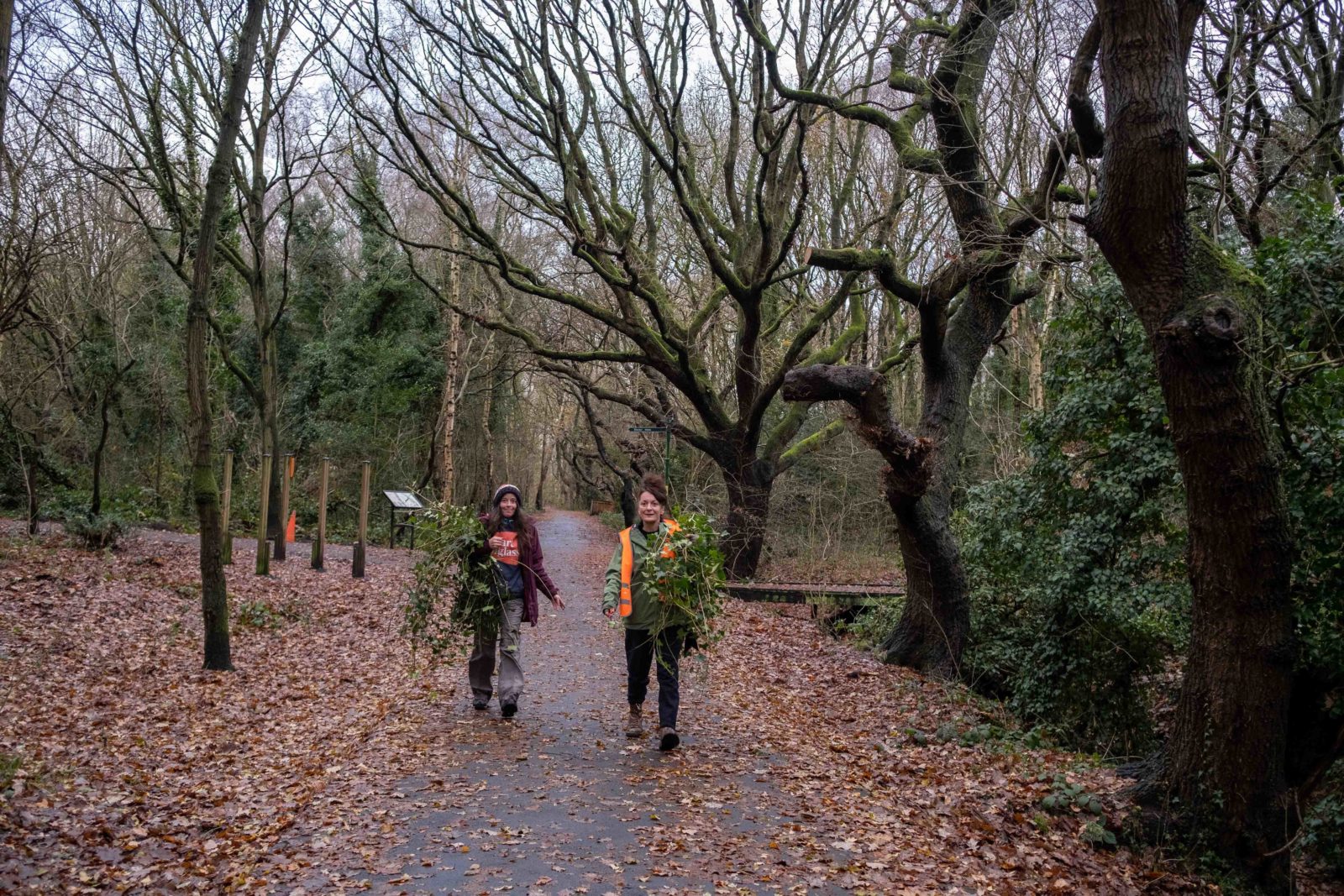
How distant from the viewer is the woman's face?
25.3 ft

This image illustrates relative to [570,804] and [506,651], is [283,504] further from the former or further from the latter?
[570,804]

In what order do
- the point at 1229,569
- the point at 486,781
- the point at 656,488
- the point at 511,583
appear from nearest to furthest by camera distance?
the point at 1229,569, the point at 486,781, the point at 656,488, the point at 511,583

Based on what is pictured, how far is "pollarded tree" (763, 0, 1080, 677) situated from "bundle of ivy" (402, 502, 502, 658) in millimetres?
3849

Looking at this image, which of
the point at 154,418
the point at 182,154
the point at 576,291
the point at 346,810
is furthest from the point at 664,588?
the point at 154,418

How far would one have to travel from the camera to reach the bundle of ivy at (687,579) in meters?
7.47

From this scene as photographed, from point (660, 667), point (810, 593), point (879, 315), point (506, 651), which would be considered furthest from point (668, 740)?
point (879, 315)

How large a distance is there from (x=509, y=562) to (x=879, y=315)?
62.4 feet

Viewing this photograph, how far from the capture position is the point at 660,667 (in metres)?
7.51

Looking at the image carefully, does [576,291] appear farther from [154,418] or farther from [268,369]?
[154,418]

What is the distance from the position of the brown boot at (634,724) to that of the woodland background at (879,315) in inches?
154

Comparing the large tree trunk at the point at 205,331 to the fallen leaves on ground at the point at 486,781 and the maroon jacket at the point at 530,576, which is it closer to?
the fallen leaves on ground at the point at 486,781

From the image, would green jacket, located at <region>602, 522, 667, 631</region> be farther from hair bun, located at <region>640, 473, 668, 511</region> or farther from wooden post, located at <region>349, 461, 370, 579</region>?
wooden post, located at <region>349, 461, 370, 579</region>

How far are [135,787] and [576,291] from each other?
817 inches

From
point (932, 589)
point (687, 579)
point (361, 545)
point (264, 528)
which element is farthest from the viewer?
point (361, 545)
